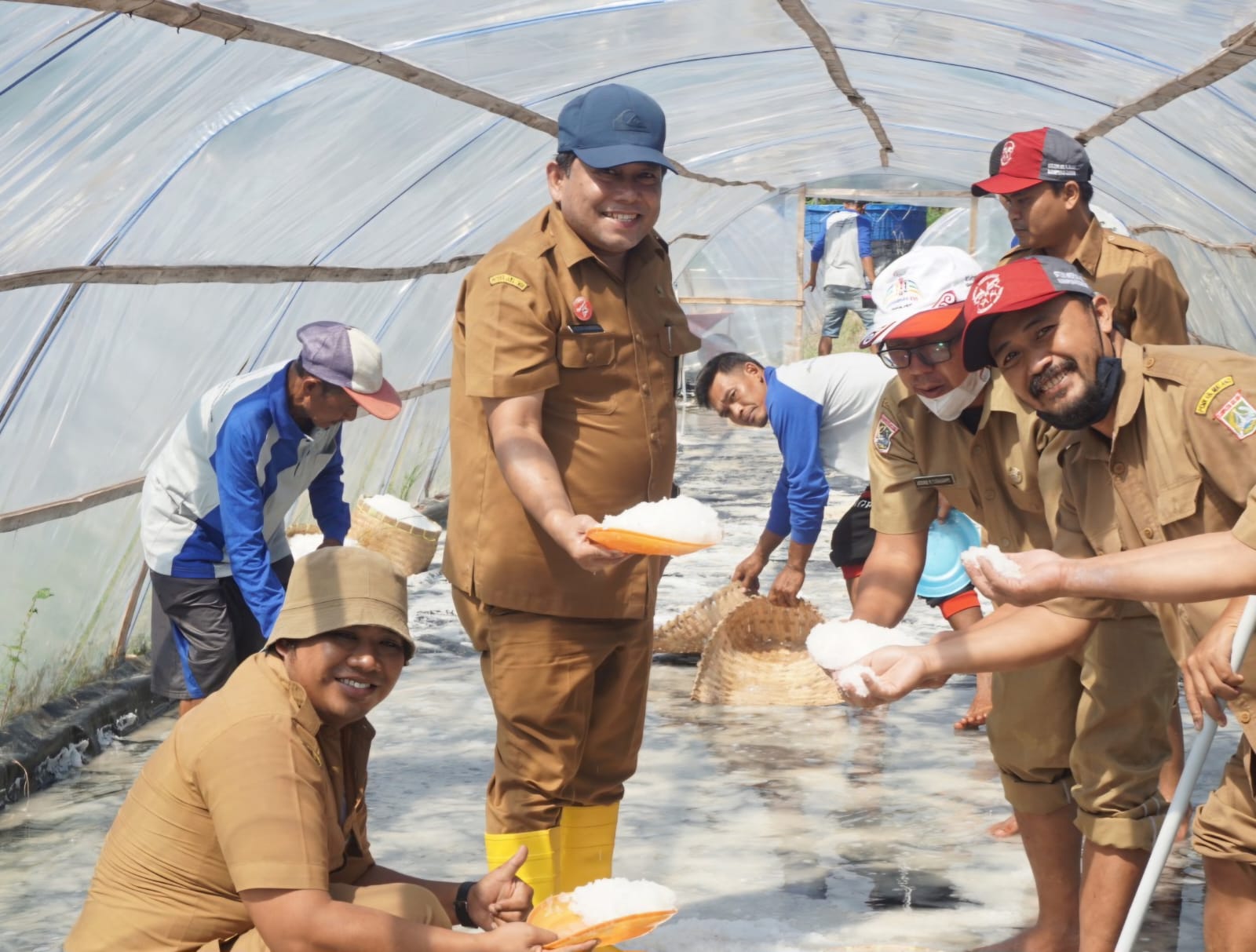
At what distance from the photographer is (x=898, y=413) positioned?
3.63 metres

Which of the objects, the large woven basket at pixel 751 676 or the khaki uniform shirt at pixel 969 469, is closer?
the khaki uniform shirt at pixel 969 469

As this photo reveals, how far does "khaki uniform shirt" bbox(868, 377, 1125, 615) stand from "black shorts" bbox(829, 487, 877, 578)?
1.86m

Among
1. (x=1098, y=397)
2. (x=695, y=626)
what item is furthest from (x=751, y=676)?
(x=1098, y=397)

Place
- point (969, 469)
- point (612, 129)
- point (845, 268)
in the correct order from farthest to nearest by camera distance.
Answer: point (845, 268) → point (969, 469) → point (612, 129)

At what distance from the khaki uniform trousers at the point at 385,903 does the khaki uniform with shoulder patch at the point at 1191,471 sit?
1.44 meters

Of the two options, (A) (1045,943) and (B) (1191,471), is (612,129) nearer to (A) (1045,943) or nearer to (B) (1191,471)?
(B) (1191,471)

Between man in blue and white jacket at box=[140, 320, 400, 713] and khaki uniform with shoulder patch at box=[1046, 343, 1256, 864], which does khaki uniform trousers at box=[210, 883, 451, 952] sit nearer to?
khaki uniform with shoulder patch at box=[1046, 343, 1256, 864]

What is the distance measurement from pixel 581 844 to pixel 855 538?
232 cm

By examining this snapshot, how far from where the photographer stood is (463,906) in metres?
3.02

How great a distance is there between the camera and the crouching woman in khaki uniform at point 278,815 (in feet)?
8.24

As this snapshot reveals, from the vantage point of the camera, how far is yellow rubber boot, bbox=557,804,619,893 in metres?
3.56

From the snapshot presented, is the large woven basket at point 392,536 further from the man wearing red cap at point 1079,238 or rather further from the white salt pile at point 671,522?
the white salt pile at point 671,522

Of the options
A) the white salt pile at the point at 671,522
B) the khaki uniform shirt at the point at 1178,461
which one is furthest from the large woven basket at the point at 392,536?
the khaki uniform shirt at the point at 1178,461

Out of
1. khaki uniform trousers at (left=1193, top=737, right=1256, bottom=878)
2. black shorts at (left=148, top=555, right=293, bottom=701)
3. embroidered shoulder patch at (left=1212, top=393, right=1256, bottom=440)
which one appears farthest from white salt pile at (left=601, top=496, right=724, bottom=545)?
black shorts at (left=148, top=555, right=293, bottom=701)
